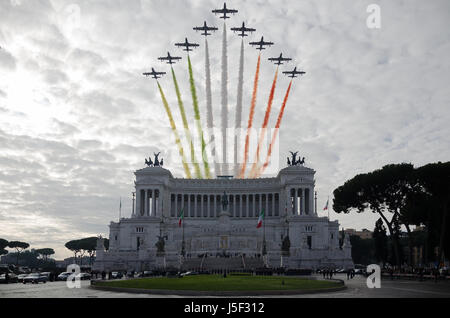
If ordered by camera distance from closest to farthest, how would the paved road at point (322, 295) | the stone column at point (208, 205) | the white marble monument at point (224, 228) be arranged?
the paved road at point (322, 295) < the white marble monument at point (224, 228) < the stone column at point (208, 205)

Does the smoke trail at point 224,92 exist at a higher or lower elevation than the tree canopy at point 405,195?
higher

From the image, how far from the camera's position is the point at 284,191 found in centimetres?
13612

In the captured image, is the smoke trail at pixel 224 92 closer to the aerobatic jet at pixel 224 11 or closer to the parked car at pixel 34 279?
the aerobatic jet at pixel 224 11

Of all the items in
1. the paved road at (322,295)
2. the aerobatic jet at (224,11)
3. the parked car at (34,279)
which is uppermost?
the aerobatic jet at (224,11)

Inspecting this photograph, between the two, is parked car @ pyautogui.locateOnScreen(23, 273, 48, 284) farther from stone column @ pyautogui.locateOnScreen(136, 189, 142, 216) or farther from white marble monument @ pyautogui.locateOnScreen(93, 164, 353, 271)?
stone column @ pyautogui.locateOnScreen(136, 189, 142, 216)

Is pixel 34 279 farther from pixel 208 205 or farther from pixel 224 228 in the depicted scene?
pixel 208 205

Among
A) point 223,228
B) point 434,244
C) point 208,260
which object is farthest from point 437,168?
point 223,228

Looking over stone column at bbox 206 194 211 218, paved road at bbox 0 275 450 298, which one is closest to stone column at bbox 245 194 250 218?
stone column at bbox 206 194 211 218

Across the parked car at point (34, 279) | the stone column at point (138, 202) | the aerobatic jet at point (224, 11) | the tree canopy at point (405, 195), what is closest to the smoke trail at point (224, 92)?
the aerobatic jet at point (224, 11)

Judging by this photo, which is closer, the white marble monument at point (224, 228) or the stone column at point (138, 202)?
the white marble monument at point (224, 228)

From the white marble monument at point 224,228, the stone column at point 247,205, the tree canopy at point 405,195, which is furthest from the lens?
the stone column at point 247,205
